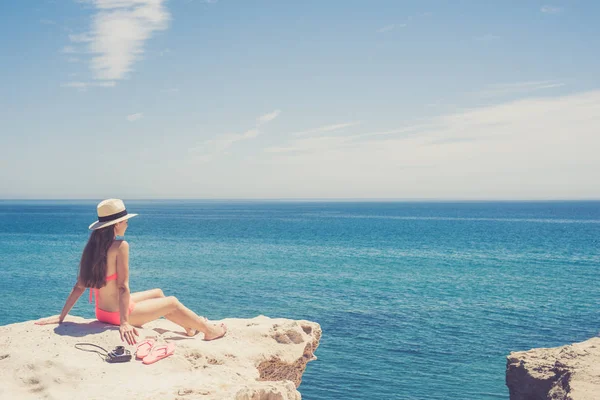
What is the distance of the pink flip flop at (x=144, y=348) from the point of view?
19.3 ft

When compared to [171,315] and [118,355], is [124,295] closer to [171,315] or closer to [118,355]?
[171,315]

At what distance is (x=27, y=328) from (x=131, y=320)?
133cm

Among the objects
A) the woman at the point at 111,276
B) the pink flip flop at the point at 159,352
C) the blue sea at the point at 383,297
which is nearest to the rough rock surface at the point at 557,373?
the blue sea at the point at 383,297

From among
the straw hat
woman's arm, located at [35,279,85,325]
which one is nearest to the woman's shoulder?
the straw hat

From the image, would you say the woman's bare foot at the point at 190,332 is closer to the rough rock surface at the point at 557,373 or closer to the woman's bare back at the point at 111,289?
the woman's bare back at the point at 111,289

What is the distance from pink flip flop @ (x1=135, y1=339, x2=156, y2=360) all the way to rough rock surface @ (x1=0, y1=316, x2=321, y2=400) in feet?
0.29

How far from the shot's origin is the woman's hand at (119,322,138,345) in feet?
20.4

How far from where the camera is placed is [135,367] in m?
5.69

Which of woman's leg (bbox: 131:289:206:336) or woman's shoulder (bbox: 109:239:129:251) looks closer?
woman's shoulder (bbox: 109:239:129:251)

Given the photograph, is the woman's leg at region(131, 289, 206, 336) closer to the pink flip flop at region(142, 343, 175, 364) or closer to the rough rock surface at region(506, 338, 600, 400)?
the pink flip flop at region(142, 343, 175, 364)

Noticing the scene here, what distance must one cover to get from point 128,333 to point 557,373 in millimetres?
7545

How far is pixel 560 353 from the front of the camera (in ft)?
31.1

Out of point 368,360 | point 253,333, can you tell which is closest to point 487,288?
point 368,360

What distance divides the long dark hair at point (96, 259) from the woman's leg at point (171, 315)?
0.63 m
